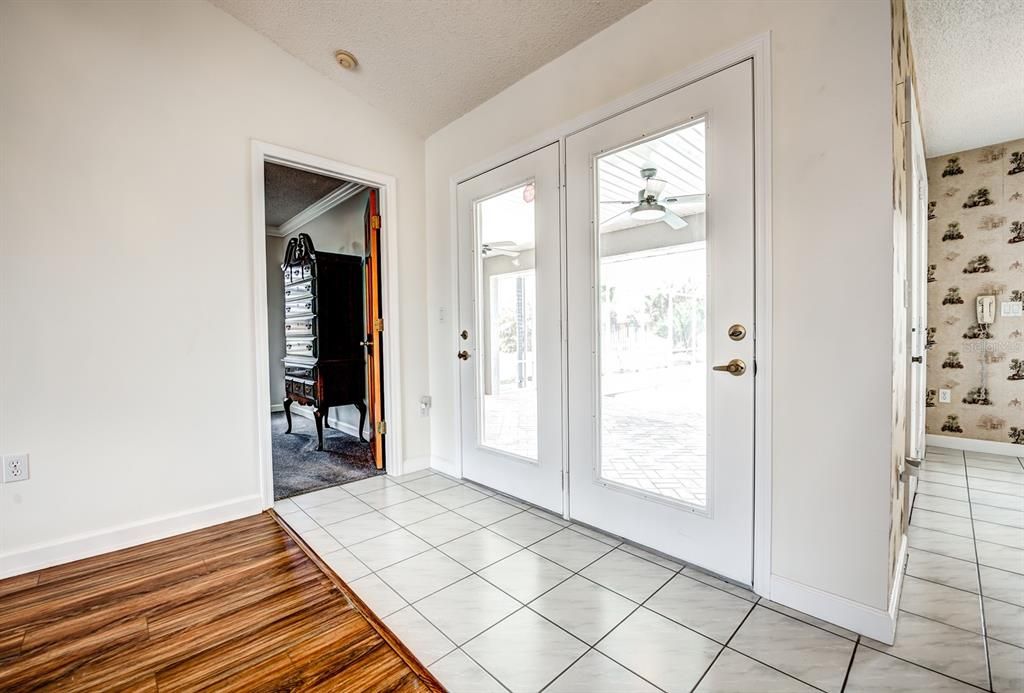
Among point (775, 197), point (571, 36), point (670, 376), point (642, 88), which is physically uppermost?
point (571, 36)

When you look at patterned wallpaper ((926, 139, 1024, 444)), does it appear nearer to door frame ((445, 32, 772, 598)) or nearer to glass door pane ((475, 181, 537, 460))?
door frame ((445, 32, 772, 598))

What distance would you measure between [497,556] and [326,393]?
2.47 meters

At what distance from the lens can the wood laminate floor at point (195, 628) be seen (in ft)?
4.48

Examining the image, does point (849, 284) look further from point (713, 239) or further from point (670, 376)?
point (670, 376)

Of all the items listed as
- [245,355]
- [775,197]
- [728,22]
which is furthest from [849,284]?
[245,355]

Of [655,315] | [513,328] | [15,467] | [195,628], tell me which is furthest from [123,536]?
[655,315]

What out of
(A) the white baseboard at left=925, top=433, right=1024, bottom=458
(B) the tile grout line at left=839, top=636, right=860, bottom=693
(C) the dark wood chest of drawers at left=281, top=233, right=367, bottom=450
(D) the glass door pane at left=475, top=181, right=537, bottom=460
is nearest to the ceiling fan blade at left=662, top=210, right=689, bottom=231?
(D) the glass door pane at left=475, top=181, right=537, bottom=460

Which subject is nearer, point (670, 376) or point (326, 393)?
point (670, 376)

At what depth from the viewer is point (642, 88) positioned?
2.03 meters

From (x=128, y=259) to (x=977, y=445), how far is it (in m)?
6.17

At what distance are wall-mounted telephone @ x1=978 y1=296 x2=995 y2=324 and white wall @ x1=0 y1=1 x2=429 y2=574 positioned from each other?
208 inches

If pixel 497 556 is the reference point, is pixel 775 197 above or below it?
above

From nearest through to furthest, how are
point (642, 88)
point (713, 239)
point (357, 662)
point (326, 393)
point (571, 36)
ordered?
1. point (357, 662)
2. point (713, 239)
3. point (642, 88)
4. point (571, 36)
5. point (326, 393)

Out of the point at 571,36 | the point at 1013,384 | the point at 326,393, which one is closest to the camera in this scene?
the point at 571,36
